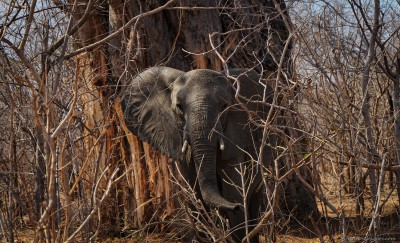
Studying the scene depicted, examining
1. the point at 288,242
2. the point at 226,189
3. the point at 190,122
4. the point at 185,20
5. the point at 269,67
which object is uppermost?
the point at 185,20

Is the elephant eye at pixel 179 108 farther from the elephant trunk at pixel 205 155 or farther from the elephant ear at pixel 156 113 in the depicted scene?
the elephant trunk at pixel 205 155

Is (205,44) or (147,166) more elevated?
(205,44)

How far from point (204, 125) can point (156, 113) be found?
36.0 inches

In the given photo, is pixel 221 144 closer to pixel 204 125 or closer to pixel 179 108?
pixel 204 125

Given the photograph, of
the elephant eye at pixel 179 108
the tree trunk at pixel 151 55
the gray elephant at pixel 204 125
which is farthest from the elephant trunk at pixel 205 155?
the tree trunk at pixel 151 55

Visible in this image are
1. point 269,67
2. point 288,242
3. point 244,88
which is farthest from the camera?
point 269,67

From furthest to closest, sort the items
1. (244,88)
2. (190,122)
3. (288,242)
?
(288,242) < (244,88) < (190,122)

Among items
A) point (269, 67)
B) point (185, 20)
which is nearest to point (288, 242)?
point (269, 67)

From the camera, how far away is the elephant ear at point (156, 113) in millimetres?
6965

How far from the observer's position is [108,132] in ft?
27.9

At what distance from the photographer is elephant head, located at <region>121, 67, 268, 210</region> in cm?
637

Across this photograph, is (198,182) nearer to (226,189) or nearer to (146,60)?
(226,189)

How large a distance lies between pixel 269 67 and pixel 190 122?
104 inches

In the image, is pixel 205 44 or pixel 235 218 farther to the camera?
pixel 205 44
